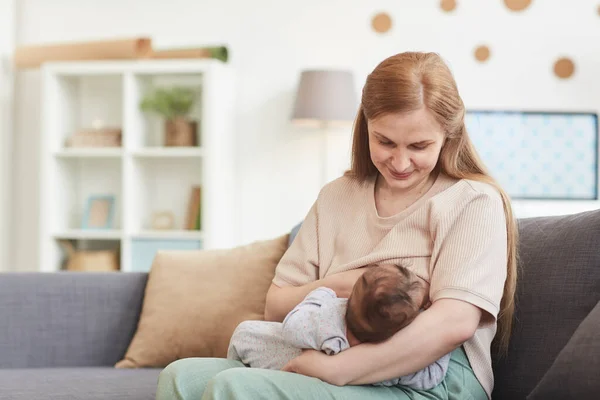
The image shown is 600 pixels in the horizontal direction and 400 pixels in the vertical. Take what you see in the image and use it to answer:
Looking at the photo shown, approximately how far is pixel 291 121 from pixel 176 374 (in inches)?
122

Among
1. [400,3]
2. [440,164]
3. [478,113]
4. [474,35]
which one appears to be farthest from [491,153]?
[440,164]

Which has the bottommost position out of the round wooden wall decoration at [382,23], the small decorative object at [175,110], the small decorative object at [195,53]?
the small decorative object at [175,110]

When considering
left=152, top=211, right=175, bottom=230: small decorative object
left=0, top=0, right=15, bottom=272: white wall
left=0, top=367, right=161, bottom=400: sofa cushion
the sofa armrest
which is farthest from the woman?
left=0, top=0, right=15, bottom=272: white wall

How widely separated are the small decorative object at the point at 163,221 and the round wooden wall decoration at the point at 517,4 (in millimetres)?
Result: 2141

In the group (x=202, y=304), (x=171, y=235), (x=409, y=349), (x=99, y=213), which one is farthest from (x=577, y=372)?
(x=99, y=213)

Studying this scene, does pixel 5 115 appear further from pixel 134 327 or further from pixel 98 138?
pixel 134 327

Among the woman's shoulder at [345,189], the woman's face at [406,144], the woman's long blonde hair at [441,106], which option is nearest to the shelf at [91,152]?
the woman's shoulder at [345,189]

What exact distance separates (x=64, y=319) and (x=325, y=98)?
2271mm

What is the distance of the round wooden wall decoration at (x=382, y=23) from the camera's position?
489 cm

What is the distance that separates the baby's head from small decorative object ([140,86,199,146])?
10.3 ft

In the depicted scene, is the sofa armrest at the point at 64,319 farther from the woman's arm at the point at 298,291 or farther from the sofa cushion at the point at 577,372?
the sofa cushion at the point at 577,372

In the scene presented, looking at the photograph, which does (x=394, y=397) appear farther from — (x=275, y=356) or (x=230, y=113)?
(x=230, y=113)

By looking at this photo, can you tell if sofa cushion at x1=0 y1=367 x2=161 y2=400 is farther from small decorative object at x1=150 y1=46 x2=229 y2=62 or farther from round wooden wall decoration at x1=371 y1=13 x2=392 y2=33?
round wooden wall decoration at x1=371 y1=13 x2=392 y2=33

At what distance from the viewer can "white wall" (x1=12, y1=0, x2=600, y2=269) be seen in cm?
480
